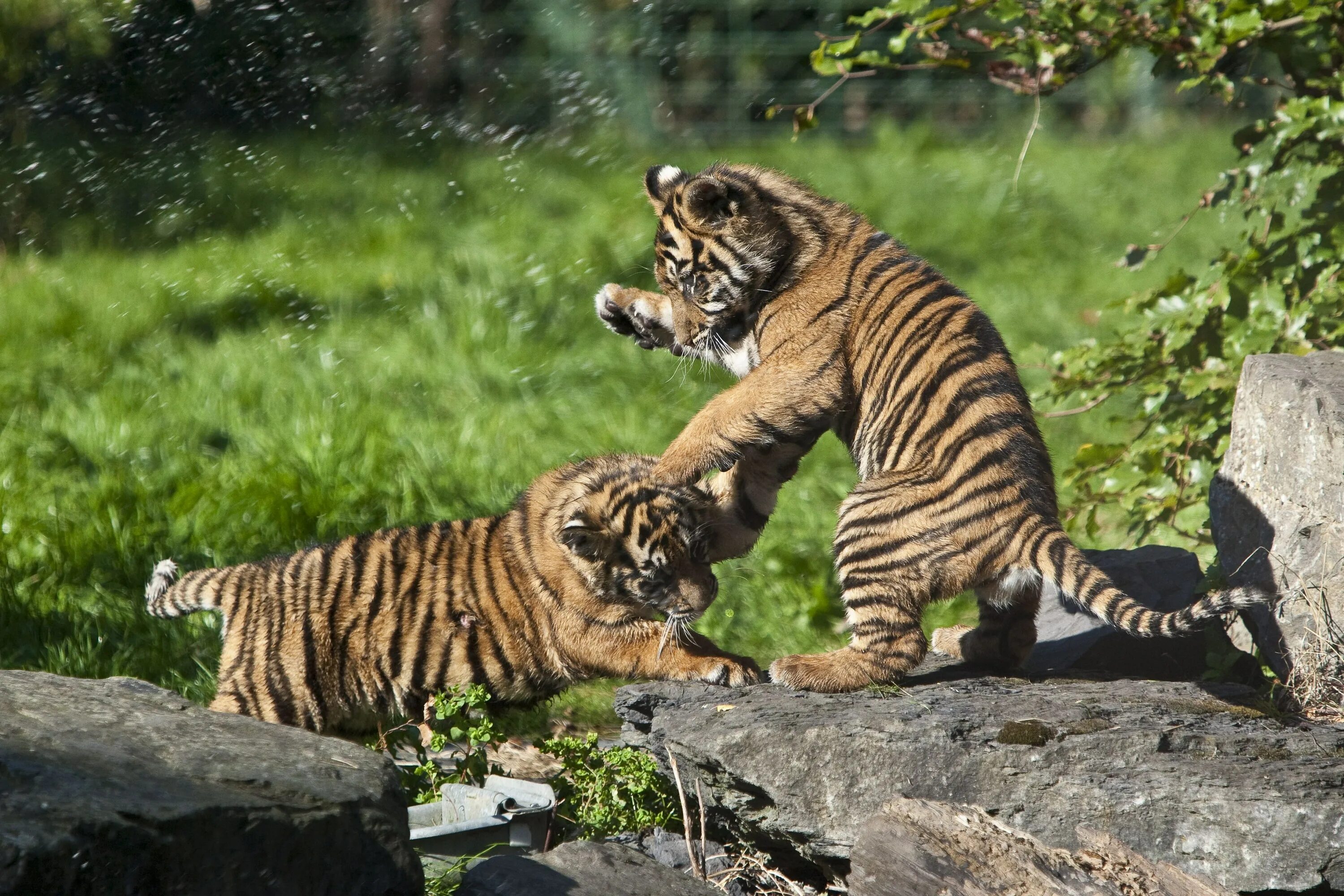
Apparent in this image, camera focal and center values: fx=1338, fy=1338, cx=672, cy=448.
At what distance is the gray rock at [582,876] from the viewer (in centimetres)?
281

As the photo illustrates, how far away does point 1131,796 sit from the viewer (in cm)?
308

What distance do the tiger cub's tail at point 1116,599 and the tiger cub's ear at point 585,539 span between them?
50.1 inches

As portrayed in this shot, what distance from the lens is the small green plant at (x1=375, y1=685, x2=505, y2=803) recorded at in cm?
359

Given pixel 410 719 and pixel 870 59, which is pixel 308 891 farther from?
pixel 870 59

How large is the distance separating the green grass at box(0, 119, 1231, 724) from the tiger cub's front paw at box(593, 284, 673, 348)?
4.52 ft

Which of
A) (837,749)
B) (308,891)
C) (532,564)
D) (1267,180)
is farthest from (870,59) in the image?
(308,891)

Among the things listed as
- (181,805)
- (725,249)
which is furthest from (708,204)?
(181,805)

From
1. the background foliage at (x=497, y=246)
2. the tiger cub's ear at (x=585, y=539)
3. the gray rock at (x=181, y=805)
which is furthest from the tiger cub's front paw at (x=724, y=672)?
the gray rock at (x=181, y=805)

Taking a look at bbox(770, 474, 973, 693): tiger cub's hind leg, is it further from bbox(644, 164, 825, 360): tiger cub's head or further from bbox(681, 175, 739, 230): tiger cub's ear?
bbox(681, 175, 739, 230): tiger cub's ear

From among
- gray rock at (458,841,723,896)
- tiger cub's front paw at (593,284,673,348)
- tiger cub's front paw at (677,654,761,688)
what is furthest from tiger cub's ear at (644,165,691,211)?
gray rock at (458,841,723,896)

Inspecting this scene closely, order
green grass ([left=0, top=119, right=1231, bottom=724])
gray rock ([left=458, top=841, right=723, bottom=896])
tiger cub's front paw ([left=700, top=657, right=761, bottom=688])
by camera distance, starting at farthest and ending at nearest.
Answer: green grass ([left=0, top=119, right=1231, bottom=724]) → tiger cub's front paw ([left=700, top=657, right=761, bottom=688]) → gray rock ([left=458, top=841, right=723, bottom=896])

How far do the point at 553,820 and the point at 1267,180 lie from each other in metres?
3.60

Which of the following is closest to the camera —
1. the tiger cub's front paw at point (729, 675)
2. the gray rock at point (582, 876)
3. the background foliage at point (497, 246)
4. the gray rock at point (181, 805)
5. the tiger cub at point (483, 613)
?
the gray rock at point (181, 805)

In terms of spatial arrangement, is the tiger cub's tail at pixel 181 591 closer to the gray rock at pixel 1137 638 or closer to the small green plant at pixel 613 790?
the small green plant at pixel 613 790
